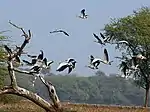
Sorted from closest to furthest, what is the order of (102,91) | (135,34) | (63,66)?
(63,66) < (135,34) < (102,91)

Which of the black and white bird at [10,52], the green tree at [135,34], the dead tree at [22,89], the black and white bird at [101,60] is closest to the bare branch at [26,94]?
the dead tree at [22,89]

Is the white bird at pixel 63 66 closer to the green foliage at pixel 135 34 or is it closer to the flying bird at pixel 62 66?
the flying bird at pixel 62 66

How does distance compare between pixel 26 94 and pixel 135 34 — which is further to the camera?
pixel 135 34

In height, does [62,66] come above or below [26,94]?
above

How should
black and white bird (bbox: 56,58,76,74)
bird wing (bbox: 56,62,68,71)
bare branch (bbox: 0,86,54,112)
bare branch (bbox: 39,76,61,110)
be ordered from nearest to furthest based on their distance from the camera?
bird wing (bbox: 56,62,68,71)
black and white bird (bbox: 56,58,76,74)
bare branch (bbox: 0,86,54,112)
bare branch (bbox: 39,76,61,110)

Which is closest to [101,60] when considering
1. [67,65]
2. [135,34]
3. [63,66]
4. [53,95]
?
[67,65]

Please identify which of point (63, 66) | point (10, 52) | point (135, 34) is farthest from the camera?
point (135, 34)

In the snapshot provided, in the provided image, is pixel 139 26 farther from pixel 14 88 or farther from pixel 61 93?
pixel 14 88

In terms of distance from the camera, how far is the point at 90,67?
59.9 ft

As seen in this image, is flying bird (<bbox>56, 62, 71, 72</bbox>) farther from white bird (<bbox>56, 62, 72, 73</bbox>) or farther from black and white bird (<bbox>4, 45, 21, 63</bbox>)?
black and white bird (<bbox>4, 45, 21, 63</bbox>)

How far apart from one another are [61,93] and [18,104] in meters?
26.1

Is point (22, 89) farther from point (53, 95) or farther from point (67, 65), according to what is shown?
point (67, 65)

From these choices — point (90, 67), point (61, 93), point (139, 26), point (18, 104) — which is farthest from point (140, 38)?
point (90, 67)

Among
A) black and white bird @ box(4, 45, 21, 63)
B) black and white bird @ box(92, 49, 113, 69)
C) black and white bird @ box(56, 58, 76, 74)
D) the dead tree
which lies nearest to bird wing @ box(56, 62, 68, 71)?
black and white bird @ box(56, 58, 76, 74)
